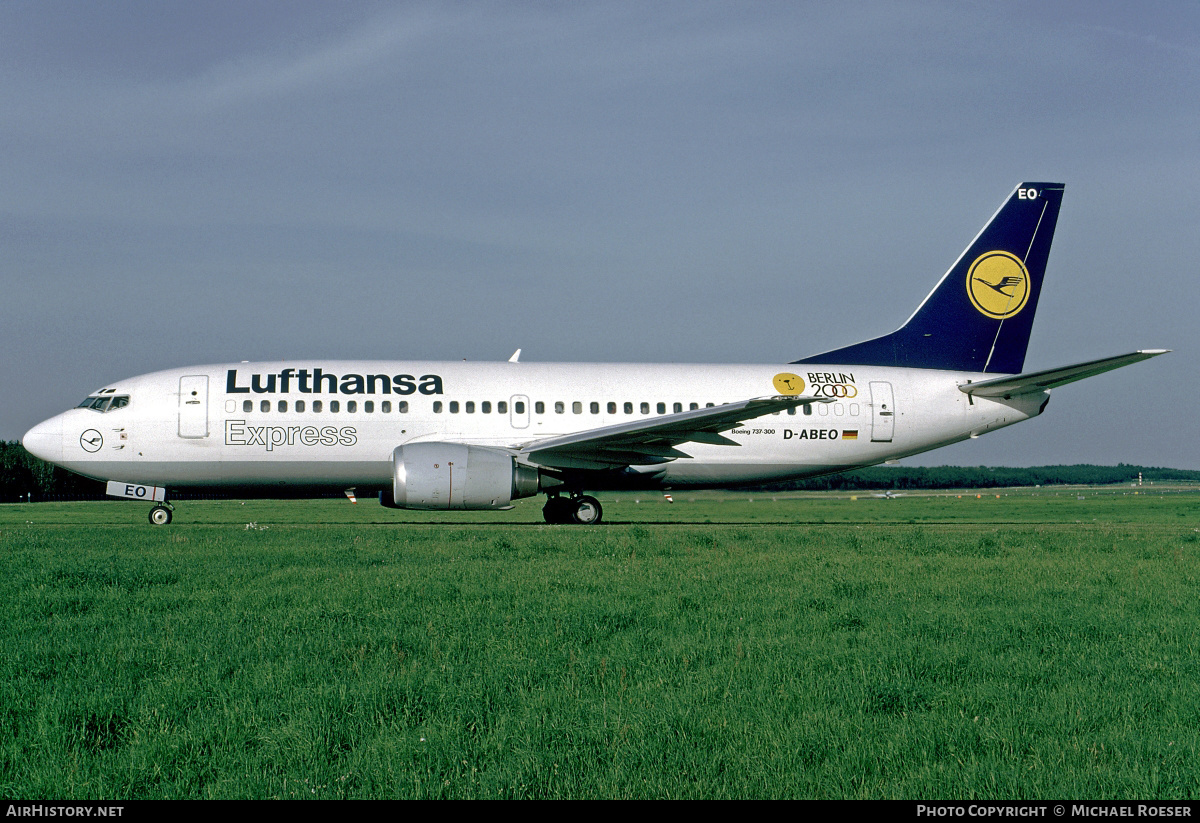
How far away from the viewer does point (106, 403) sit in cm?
2003

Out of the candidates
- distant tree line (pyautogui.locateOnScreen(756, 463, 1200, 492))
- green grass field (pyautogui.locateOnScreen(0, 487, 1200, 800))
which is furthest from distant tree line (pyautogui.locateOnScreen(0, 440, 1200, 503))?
green grass field (pyautogui.locateOnScreen(0, 487, 1200, 800))

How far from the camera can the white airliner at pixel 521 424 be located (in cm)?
1938

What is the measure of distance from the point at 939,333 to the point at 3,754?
23342 mm

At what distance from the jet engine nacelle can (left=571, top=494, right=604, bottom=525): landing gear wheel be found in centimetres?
276

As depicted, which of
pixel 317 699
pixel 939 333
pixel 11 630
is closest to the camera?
pixel 317 699

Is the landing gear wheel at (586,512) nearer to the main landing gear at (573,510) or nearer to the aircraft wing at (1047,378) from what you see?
the main landing gear at (573,510)

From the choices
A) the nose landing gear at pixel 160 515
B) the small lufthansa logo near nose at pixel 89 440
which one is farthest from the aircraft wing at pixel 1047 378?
the small lufthansa logo near nose at pixel 89 440

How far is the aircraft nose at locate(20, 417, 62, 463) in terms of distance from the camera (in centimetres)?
1978

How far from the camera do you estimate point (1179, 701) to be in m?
5.14

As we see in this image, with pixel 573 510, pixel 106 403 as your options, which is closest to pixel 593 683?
pixel 573 510

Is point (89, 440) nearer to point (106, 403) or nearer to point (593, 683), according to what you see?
point (106, 403)

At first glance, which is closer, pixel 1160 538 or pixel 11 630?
pixel 11 630
